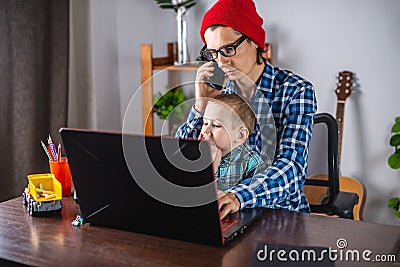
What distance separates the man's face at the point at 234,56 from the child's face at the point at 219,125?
198 millimetres

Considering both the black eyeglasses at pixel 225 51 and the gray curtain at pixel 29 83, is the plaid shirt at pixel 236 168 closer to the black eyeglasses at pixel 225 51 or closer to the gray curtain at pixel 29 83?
the black eyeglasses at pixel 225 51

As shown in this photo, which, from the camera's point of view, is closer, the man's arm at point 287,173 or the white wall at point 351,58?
the man's arm at point 287,173

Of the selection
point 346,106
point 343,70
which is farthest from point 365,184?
point 343,70

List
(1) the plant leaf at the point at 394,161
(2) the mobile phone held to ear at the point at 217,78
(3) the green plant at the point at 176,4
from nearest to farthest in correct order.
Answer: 1. (2) the mobile phone held to ear at the point at 217,78
2. (1) the plant leaf at the point at 394,161
3. (3) the green plant at the point at 176,4

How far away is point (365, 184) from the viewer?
9.39 ft

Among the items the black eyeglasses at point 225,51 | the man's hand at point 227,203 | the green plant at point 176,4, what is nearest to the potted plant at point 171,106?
the green plant at point 176,4

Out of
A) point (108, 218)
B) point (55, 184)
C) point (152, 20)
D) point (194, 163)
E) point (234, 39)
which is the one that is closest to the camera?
point (194, 163)

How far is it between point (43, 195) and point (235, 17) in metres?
0.74

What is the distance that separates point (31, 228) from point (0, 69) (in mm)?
1400

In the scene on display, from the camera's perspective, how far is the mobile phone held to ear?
1.79 meters

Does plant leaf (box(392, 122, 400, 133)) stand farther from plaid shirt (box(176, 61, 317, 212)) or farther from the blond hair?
the blond hair

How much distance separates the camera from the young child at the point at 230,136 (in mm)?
1542

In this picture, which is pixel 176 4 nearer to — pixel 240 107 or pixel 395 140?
pixel 395 140

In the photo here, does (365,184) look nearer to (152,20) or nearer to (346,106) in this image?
(346,106)
